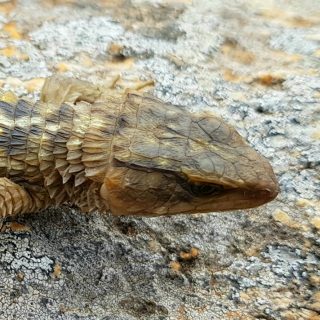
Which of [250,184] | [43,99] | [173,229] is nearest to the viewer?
[250,184]

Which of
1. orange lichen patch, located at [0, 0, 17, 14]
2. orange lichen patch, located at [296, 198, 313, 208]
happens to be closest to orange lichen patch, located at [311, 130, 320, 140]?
orange lichen patch, located at [296, 198, 313, 208]

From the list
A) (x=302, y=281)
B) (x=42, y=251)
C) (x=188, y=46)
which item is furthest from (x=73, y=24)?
(x=302, y=281)

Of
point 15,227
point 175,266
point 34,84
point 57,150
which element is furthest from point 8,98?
point 175,266

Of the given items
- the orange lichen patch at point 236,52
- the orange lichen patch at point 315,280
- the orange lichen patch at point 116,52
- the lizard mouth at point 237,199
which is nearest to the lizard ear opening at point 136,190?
the lizard mouth at point 237,199

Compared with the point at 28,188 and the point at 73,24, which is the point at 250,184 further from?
the point at 73,24

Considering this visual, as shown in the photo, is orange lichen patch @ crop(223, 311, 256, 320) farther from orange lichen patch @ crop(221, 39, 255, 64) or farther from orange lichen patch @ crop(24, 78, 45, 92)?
orange lichen patch @ crop(221, 39, 255, 64)

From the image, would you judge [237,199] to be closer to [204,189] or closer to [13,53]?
[204,189]
